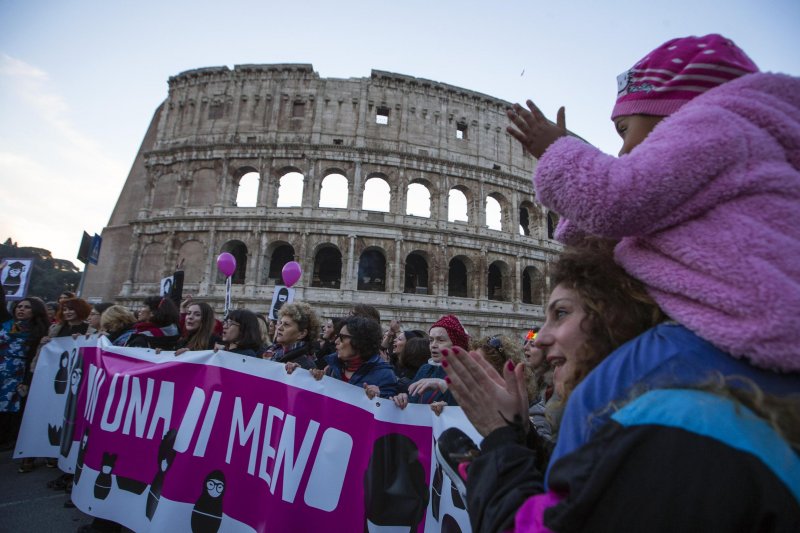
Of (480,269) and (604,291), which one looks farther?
(480,269)

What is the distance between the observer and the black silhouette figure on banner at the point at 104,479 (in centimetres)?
338

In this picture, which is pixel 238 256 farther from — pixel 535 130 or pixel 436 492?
pixel 535 130

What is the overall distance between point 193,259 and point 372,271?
9.65 m

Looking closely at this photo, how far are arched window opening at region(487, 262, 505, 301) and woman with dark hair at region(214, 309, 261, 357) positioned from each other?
790 inches

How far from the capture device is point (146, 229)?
2158 cm

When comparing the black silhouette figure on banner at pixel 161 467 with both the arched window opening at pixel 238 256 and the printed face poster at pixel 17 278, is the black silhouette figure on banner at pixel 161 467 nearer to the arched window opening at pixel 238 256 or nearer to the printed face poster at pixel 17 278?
the printed face poster at pixel 17 278

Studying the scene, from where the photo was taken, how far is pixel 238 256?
21.5 meters

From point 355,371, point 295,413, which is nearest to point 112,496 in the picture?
point 295,413

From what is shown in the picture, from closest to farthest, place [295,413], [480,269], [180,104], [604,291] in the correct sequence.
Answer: [604,291] < [295,413] < [480,269] < [180,104]

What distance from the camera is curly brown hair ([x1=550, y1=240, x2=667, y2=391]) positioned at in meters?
1.05

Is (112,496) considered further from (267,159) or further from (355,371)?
(267,159)

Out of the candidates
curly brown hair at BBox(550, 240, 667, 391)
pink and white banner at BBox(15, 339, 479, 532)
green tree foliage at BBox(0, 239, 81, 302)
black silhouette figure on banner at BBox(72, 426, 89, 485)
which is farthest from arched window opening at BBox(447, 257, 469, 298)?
green tree foliage at BBox(0, 239, 81, 302)

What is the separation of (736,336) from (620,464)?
0.37 m

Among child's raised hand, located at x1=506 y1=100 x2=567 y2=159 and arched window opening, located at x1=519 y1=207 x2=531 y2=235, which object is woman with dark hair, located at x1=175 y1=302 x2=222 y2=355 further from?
arched window opening, located at x1=519 y1=207 x2=531 y2=235
